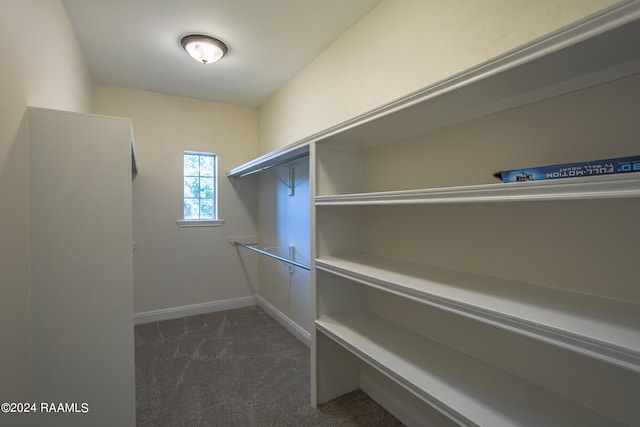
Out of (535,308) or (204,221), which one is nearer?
(535,308)

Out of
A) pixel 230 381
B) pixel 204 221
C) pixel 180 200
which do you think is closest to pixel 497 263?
pixel 230 381

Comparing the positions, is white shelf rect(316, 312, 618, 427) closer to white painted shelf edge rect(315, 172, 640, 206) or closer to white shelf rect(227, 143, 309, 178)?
white painted shelf edge rect(315, 172, 640, 206)

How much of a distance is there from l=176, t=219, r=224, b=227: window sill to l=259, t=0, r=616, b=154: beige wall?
5.09ft

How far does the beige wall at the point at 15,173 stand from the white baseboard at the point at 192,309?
6.71ft

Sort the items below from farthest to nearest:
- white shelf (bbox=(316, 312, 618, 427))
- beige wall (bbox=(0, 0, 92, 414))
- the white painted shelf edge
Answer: beige wall (bbox=(0, 0, 92, 414)), white shelf (bbox=(316, 312, 618, 427)), the white painted shelf edge

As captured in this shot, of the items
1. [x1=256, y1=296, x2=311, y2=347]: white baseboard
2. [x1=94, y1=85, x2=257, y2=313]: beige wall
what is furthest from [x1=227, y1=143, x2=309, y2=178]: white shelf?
[x1=256, y1=296, x2=311, y2=347]: white baseboard

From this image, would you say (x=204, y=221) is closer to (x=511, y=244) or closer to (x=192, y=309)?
(x=192, y=309)

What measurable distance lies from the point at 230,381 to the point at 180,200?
2065 millimetres

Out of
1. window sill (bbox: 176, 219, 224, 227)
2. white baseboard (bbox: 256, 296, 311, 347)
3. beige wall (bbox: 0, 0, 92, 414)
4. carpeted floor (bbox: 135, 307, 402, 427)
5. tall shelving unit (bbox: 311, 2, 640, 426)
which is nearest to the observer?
tall shelving unit (bbox: 311, 2, 640, 426)

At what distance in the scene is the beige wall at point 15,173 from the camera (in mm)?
1065

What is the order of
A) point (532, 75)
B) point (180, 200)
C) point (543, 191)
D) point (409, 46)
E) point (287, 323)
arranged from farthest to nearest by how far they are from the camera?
point (180, 200) → point (287, 323) → point (409, 46) → point (532, 75) → point (543, 191)

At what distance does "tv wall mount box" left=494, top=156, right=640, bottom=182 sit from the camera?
0.70 meters

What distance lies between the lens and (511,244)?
1.11 metres

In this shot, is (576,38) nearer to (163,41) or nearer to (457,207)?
(457,207)
